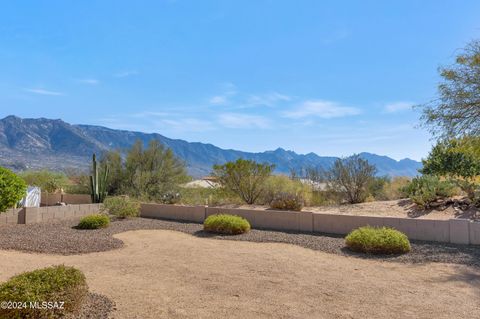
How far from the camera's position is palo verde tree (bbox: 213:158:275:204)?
14.9 metres

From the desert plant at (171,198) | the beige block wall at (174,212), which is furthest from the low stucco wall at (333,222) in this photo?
the desert plant at (171,198)

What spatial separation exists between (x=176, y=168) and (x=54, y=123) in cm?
14036

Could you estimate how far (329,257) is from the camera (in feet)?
23.7

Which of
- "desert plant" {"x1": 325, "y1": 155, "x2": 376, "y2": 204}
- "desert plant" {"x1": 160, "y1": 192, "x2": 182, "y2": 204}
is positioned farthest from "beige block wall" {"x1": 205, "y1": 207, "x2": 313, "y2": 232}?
"desert plant" {"x1": 325, "y1": 155, "x2": 376, "y2": 204}

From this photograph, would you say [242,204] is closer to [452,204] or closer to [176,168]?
[176,168]

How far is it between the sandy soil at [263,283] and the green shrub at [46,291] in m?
0.53

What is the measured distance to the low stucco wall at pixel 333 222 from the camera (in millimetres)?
8414

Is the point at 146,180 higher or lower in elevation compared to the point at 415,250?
higher

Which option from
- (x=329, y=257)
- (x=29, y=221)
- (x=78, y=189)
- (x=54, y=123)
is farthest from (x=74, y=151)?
(x=329, y=257)

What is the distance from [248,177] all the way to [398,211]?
5.93m

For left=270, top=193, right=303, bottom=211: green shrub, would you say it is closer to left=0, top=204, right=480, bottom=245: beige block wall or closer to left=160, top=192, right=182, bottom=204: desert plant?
left=0, top=204, right=480, bottom=245: beige block wall

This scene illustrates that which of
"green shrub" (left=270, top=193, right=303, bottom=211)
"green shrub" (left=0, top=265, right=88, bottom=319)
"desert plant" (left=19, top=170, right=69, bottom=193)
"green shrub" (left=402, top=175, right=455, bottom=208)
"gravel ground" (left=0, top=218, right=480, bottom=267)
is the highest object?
"desert plant" (left=19, top=170, right=69, bottom=193)

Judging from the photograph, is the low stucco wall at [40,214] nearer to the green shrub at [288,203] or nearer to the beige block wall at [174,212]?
the beige block wall at [174,212]

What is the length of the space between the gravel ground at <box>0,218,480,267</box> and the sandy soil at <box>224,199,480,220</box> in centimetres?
279
